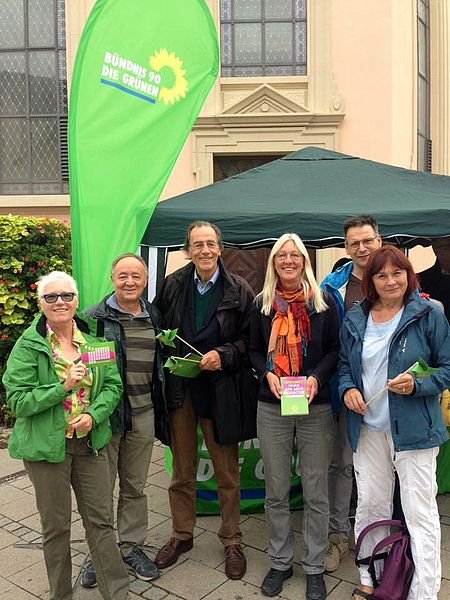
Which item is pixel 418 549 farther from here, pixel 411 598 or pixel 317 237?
pixel 317 237

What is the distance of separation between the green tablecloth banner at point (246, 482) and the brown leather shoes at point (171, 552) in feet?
1.70

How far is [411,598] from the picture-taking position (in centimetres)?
268

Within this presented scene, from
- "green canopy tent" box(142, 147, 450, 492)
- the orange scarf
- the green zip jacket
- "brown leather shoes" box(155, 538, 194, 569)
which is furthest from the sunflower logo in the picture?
"brown leather shoes" box(155, 538, 194, 569)

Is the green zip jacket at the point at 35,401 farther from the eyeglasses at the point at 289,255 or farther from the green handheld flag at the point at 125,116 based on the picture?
the eyeglasses at the point at 289,255

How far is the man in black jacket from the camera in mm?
2928

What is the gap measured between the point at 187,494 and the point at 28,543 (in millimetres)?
1155

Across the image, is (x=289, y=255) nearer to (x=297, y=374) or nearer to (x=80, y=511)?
(x=297, y=374)

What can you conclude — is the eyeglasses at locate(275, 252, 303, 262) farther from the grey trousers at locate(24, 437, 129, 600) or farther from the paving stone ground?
the paving stone ground

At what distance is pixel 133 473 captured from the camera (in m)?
3.10

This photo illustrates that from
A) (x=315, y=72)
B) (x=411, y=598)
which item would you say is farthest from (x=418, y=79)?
(x=411, y=598)

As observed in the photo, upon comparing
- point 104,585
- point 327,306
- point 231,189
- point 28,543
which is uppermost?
point 231,189

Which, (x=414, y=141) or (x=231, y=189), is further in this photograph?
(x=414, y=141)

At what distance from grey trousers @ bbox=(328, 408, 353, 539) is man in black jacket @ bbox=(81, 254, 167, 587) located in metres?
1.01

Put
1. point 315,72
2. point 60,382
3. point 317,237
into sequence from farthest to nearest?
point 315,72 → point 317,237 → point 60,382
